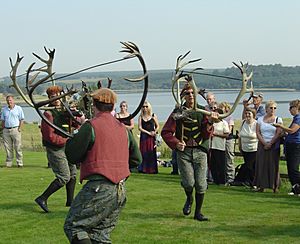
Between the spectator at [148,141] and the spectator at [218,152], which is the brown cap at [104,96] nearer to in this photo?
the spectator at [218,152]

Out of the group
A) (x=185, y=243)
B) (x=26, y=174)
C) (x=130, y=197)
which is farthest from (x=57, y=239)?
(x=26, y=174)

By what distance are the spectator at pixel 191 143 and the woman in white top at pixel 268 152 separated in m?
3.42

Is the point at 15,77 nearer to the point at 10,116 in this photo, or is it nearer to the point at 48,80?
the point at 48,80

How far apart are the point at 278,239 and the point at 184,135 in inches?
85.0

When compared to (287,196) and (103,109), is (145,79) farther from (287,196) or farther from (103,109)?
(287,196)

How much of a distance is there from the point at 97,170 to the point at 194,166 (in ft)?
11.5

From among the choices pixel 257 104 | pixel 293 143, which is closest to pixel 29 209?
pixel 293 143

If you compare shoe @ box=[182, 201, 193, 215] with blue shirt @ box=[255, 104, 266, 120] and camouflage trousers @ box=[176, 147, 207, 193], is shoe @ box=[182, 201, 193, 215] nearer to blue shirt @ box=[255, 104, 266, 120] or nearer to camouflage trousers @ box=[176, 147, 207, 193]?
camouflage trousers @ box=[176, 147, 207, 193]

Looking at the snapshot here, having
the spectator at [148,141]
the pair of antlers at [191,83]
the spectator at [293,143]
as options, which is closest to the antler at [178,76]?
the pair of antlers at [191,83]

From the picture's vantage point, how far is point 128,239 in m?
8.66

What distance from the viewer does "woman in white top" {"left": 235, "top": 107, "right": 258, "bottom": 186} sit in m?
13.7

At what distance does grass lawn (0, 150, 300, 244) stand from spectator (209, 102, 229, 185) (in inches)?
23.6

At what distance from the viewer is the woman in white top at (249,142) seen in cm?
1368

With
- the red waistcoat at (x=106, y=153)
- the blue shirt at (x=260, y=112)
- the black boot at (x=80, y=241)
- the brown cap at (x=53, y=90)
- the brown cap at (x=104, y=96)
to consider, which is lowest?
the black boot at (x=80, y=241)
